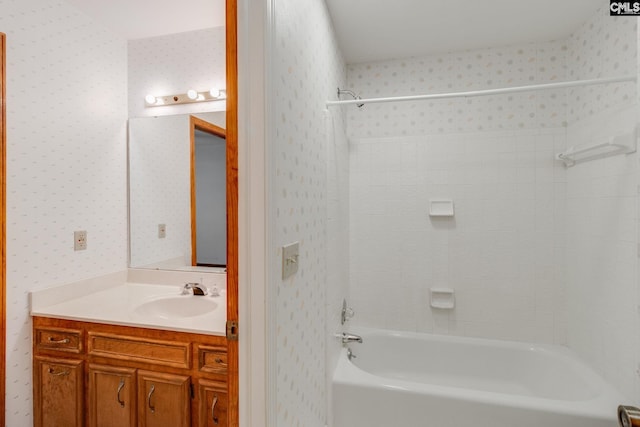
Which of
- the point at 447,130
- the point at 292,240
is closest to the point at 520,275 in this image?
the point at 447,130

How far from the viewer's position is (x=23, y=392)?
5.70 ft

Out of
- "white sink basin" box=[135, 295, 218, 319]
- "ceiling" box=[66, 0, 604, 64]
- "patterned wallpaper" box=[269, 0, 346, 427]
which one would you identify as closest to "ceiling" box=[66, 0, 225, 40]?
"ceiling" box=[66, 0, 604, 64]

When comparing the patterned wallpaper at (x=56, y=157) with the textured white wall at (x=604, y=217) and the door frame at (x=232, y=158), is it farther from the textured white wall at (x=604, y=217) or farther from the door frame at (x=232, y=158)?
the textured white wall at (x=604, y=217)

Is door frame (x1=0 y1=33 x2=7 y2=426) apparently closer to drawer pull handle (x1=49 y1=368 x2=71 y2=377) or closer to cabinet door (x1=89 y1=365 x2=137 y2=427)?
drawer pull handle (x1=49 y1=368 x2=71 y2=377)

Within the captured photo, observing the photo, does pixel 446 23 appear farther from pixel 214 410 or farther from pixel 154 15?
pixel 214 410

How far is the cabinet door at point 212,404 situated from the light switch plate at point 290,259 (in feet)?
2.43

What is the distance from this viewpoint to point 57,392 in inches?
67.0

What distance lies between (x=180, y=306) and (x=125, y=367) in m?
0.43

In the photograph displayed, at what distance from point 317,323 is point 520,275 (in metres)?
1.61

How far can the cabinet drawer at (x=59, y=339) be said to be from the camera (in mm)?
1657

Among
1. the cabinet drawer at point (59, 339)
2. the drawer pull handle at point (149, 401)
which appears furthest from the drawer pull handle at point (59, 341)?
the drawer pull handle at point (149, 401)

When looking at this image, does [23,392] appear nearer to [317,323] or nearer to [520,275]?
[317,323]

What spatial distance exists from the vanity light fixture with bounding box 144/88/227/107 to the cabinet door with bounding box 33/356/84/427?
1.62 metres

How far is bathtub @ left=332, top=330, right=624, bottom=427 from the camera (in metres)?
1.60
